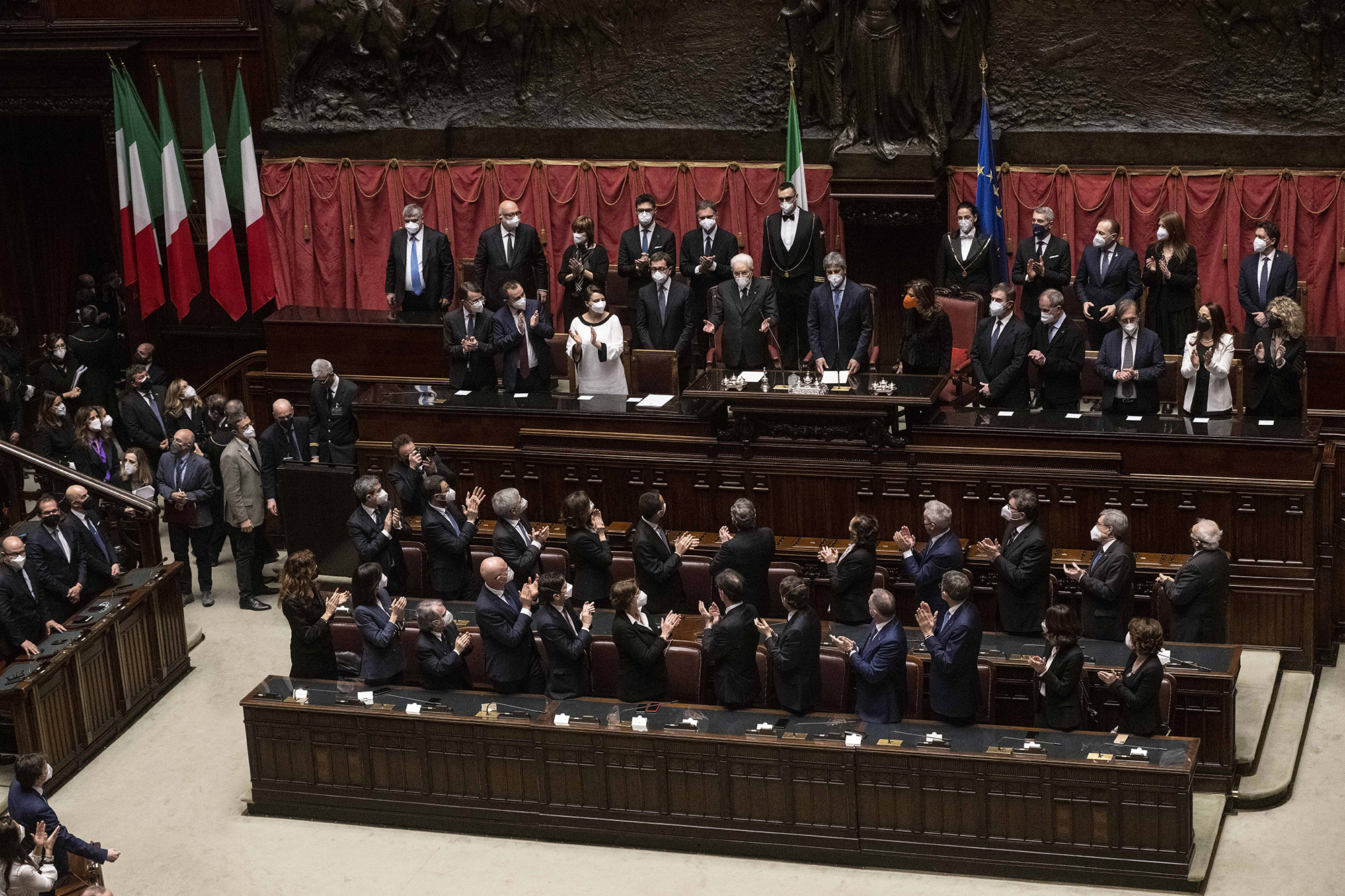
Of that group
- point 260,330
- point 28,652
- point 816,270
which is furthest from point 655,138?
point 28,652

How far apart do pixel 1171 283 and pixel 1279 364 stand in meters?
1.73

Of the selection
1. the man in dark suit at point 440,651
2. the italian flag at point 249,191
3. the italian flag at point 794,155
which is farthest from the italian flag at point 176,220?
the man in dark suit at point 440,651

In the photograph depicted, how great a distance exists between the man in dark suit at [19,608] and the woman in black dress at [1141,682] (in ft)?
22.5

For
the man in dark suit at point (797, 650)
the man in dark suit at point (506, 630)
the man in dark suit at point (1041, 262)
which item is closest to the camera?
the man in dark suit at point (797, 650)

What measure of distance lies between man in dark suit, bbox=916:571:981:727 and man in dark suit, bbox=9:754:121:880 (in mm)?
4545

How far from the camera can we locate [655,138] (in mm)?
16578

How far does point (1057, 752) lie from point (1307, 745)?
2.40 metres

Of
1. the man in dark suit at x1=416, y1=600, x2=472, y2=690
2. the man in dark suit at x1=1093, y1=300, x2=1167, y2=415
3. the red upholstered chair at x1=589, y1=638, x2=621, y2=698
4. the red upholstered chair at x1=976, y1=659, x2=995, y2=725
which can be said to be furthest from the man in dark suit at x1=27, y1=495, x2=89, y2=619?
the man in dark suit at x1=1093, y1=300, x2=1167, y2=415

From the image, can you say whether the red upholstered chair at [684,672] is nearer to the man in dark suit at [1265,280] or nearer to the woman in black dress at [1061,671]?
the woman in black dress at [1061,671]

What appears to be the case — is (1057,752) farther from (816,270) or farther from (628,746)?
(816,270)

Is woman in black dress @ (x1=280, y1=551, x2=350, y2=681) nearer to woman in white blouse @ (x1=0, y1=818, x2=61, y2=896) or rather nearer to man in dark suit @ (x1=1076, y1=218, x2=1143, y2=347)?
woman in white blouse @ (x1=0, y1=818, x2=61, y2=896)

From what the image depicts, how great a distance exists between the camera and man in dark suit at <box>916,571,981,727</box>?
10141 mm

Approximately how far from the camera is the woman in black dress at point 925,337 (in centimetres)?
1302

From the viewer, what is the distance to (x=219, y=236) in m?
16.7
